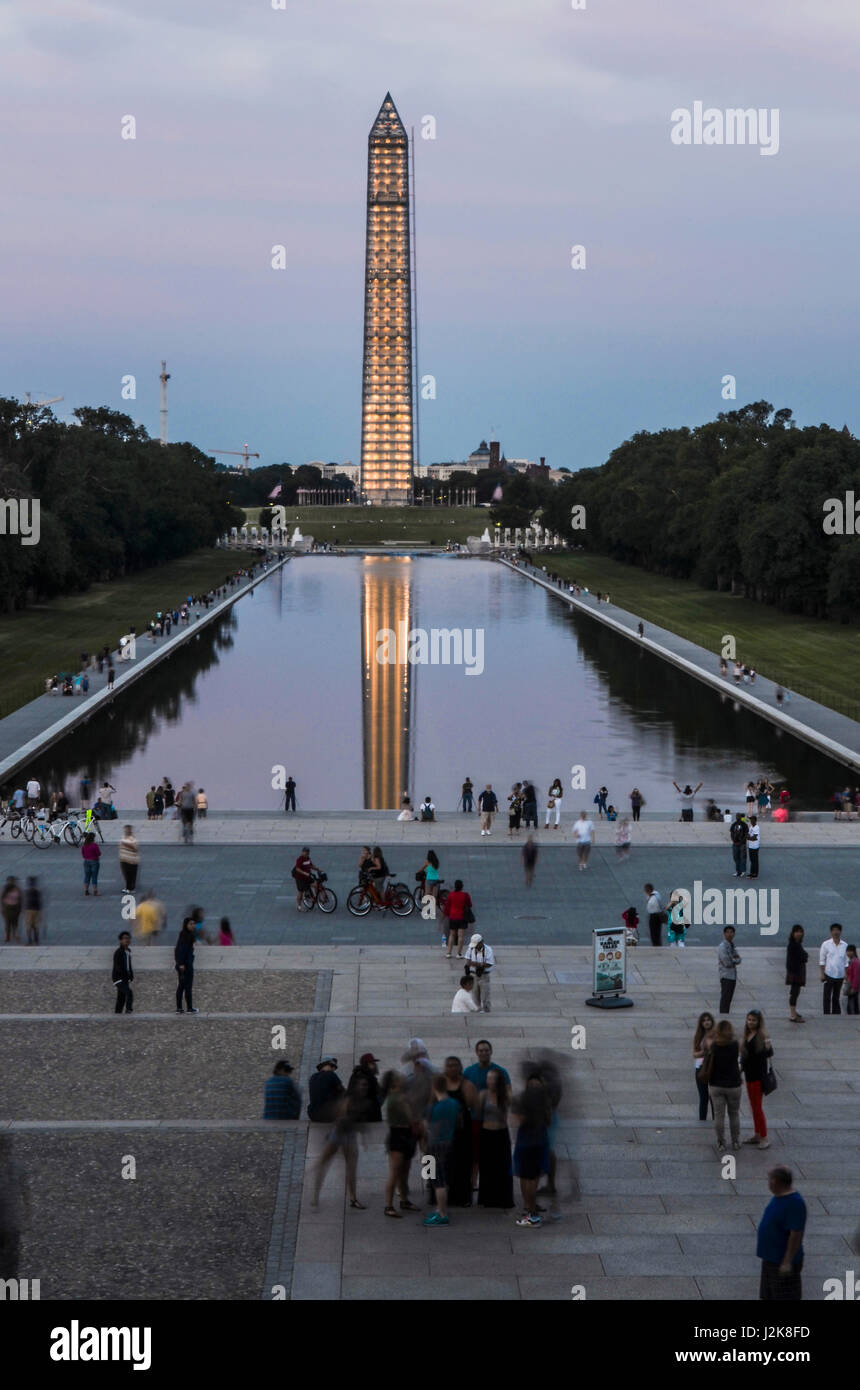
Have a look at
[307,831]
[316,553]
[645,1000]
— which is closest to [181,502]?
[316,553]

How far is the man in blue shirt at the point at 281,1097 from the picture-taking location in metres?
16.8

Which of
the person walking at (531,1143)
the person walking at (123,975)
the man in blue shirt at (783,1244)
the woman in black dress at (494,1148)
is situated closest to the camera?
the man in blue shirt at (783,1244)

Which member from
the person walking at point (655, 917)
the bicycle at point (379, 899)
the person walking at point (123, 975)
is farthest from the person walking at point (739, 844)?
the person walking at point (123, 975)

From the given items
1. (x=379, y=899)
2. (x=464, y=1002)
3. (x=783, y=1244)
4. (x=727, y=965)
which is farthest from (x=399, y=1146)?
(x=379, y=899)

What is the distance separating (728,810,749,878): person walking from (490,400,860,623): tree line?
183 feet

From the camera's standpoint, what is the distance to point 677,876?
33250 mm

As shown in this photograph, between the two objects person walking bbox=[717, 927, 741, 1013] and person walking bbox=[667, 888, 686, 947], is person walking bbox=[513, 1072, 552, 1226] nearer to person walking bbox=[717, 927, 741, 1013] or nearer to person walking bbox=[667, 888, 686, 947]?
person walking bbox=[717, 927, 741, 1013]

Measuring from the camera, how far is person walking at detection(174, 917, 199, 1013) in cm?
2112

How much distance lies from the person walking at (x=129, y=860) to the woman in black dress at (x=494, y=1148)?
16619 millimetres

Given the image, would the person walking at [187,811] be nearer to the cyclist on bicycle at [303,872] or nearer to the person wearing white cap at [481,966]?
the cyclist on bicycle at [303,872]

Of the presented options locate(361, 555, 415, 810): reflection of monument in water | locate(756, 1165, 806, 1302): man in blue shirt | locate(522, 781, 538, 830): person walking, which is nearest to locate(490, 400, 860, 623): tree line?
locate(361, 555, 415, 810): reflection of monument in water

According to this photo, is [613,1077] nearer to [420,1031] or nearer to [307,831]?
[420,1031]

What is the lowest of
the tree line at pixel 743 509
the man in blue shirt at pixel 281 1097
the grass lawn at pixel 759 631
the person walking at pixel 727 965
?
the man in blue shirt at pixel 281 1097

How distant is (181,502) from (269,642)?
5477cm
